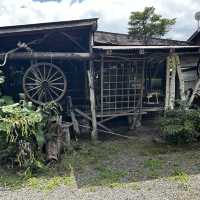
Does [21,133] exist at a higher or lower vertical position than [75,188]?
higher

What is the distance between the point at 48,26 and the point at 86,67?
2855 millimetres

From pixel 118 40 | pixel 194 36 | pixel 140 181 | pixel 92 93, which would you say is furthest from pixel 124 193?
pixel 194 36

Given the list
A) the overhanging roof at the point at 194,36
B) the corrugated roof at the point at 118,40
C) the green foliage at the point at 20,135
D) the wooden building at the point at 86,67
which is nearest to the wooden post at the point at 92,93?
the wooden building at the point at 86,67

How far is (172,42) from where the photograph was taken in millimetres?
13469

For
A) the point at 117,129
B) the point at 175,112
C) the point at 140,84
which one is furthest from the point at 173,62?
the point at 117,129

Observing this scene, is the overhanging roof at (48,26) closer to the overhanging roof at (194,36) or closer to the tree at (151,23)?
the overhanging roof at (194,36)

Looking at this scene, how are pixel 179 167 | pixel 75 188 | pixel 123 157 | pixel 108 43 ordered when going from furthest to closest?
pixel 108 43, pixel 123 157, pixel 179 167, pixel 75 188

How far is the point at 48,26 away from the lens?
27.6 feet

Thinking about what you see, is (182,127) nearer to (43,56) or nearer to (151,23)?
(43,56)

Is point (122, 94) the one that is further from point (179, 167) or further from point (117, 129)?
point (179, 167)

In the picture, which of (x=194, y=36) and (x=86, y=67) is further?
(x=194, y=36)

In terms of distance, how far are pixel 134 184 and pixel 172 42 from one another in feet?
30.7

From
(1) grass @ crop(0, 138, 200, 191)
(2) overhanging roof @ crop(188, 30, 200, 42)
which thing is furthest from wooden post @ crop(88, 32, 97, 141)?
(2) overhanging roof @ crop(188, 30, 200, 42)

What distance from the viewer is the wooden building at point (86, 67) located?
344 inches
